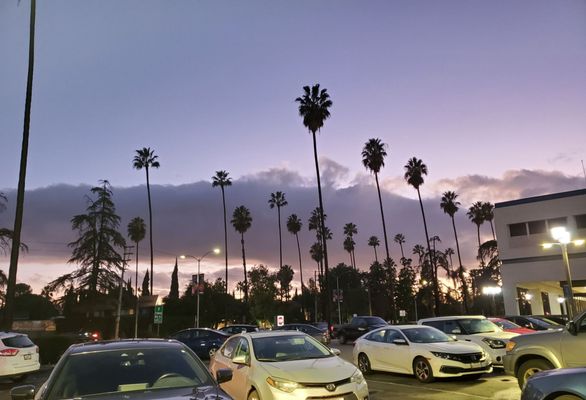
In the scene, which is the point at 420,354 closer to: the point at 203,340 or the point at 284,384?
the point at 284,384

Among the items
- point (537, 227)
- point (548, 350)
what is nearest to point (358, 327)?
point (537, 227)

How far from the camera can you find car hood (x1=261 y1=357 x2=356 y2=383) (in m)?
7.53

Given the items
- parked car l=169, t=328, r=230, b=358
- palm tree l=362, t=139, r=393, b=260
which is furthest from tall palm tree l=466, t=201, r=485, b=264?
parked car l=169, t=328, r=230, b=358

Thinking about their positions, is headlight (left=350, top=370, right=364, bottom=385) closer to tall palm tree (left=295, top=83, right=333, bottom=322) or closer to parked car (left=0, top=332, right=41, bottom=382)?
parked car (left=0, top=332, right=41, bottom=382)

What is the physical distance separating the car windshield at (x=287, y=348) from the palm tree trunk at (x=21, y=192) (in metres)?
17.7

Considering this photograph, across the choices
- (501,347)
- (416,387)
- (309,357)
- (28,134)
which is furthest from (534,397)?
(28,134)

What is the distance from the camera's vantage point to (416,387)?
39.2 feet

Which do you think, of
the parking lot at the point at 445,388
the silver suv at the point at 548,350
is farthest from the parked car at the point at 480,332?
the silver suv at the point at 548,350

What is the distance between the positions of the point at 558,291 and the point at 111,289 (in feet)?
162

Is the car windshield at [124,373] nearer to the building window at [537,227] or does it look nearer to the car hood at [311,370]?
the car hood at [311,370]

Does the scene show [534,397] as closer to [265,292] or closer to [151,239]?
[151,239]

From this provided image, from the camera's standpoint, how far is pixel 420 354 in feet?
41.4

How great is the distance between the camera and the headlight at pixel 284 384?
7406mm

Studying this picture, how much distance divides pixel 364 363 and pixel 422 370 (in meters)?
2.61
